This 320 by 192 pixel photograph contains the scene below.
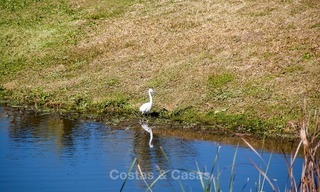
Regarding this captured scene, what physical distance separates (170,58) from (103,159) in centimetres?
1690

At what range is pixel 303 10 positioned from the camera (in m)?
43.4

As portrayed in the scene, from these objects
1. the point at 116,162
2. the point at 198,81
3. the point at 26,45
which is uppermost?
the point at 26,45

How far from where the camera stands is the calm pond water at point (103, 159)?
19.2 meters

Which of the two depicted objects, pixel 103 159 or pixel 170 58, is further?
pixel 170 58

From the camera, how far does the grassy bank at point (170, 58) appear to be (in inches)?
1174

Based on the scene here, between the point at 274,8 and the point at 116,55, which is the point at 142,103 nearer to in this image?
the point at 116,55

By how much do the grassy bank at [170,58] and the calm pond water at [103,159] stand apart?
3204 mm

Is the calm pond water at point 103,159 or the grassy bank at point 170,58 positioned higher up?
the grassy bank at point 170,58

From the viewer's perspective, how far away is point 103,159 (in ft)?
72.2

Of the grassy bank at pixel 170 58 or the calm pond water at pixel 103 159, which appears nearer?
the calm pond water at pixel 103 159

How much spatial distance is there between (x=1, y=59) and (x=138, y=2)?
13382 millimetres

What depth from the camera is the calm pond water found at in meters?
19.2

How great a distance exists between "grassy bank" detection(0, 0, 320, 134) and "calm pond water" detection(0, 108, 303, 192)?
126 inches

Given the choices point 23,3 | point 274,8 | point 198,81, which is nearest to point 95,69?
point 198,81
